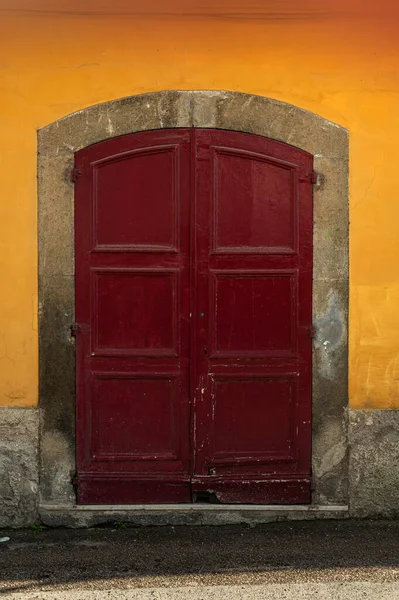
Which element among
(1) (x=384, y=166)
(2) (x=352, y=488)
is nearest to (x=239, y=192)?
(1) (x=384, y=166)

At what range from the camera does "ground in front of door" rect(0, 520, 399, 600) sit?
15.6 ft

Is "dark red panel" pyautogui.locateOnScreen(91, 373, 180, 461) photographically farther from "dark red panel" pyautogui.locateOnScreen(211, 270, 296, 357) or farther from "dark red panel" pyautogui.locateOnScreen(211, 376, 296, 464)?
"dark red panel" pyautogui.locateOnScreen(211, 270, 296, 357)

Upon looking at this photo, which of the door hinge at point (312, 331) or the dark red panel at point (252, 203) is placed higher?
the dark red panel at point (252, 203)

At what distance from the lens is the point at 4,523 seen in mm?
5766

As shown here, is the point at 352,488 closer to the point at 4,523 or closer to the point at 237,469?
the point at 237,469

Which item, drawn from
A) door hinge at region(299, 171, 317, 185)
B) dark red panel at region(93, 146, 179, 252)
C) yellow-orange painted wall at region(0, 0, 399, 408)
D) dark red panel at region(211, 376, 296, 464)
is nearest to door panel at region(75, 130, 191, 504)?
dark red panel at region(93, 146, 179, 252)

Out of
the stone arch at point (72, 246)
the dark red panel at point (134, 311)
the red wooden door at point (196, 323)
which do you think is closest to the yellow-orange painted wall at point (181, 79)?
the stone arch at point (72, 246)

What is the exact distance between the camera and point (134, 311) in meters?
5.82

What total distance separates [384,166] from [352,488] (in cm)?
221

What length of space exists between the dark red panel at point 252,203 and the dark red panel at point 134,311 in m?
0.49

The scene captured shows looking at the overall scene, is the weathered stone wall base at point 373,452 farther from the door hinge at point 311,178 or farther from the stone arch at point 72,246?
the door hinge at point 311,178

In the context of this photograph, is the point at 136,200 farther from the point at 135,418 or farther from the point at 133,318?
the point at 135,418

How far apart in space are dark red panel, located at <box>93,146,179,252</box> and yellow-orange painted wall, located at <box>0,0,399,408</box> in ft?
1.43

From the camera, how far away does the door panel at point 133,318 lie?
5766 mm
